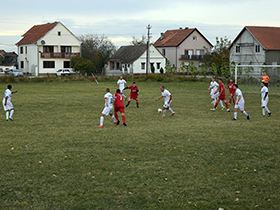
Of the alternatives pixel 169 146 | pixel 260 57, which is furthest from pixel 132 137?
pixel 260 57

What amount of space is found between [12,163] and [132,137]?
4.81 metres

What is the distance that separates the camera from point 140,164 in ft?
32.0

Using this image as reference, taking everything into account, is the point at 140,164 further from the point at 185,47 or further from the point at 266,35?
the point at 185,47

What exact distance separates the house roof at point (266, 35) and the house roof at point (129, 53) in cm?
2140

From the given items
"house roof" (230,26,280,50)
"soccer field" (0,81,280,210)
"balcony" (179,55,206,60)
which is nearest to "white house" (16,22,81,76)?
"balcony" (179,55,206,60)

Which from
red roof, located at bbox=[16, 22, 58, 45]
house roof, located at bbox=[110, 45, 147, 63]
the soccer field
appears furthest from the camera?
house roof, located at bbox=[110, 45, 147, 63]

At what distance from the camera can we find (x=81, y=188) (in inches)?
314

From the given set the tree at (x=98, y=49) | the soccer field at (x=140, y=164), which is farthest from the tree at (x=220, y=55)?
the soccer field at (x=140, y=164)

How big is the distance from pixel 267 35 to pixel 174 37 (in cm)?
2566

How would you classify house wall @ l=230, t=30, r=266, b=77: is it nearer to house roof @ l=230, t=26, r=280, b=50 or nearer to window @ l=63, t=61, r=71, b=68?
house roof @ l=230, t=26, r=280, b=50

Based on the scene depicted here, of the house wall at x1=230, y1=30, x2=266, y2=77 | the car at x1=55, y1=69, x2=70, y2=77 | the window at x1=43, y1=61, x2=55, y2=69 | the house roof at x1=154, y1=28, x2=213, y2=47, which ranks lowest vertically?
the car at x1=55, y1=69, x2=70, y2=77

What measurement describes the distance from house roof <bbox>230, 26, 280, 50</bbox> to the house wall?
0.83m

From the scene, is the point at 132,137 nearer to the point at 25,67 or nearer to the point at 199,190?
the point at 199,190

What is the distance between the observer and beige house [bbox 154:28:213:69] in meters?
74.9
